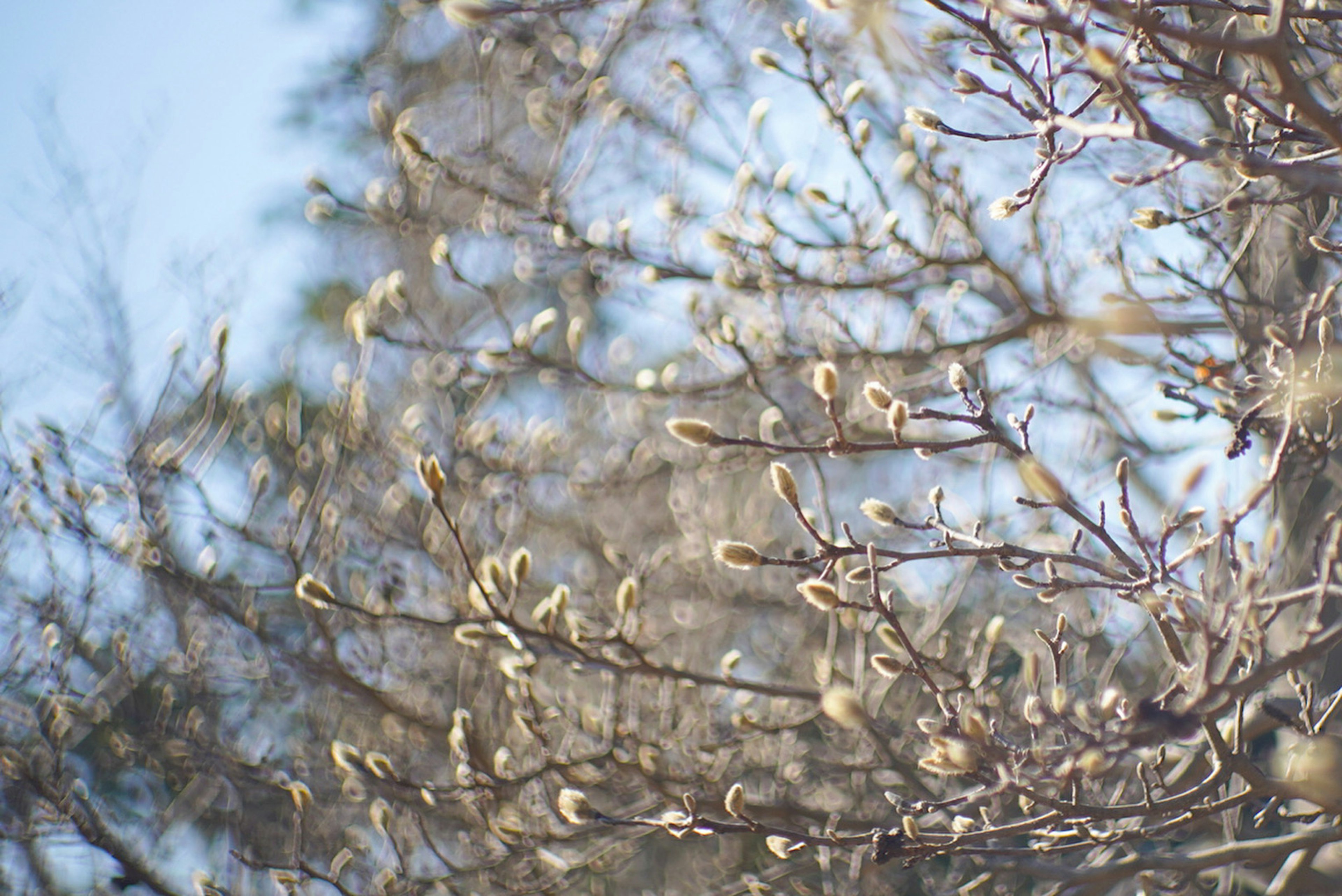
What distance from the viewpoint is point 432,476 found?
2078mm

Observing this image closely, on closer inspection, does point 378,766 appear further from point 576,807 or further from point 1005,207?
point 1005,207

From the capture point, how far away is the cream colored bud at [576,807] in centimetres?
196

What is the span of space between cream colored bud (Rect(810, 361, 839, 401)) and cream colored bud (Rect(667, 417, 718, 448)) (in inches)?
7.7

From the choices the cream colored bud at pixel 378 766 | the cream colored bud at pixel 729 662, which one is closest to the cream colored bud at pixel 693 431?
the cream colored bud at pixel 729 662

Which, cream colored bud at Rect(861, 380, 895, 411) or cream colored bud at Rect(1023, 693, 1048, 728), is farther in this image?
cream colored bud at Rect(861, 380, 895, 411)

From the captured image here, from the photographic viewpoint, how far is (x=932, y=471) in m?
5.54

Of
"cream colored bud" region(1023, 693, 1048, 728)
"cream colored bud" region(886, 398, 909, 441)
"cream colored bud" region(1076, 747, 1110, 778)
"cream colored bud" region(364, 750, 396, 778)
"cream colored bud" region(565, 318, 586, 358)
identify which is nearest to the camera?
"cream colored bud" region(1076, 747, 1110, 778)

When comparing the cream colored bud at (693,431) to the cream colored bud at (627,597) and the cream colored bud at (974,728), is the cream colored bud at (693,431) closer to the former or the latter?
the cream colored bud at (974,728)

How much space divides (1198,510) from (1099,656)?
2806mm

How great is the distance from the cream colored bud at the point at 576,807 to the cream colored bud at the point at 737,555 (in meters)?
0.62

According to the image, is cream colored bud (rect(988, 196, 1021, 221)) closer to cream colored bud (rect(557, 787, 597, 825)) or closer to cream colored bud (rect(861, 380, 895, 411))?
cream colored bud (rect(861, 380, 895, 411))

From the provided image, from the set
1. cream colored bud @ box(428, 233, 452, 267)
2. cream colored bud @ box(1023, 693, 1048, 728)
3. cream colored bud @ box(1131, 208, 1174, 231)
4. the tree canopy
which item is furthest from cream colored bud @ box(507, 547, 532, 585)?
cream colored bud @ box(1131, 208, 1174, 231)

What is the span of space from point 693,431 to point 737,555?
23 centimetres

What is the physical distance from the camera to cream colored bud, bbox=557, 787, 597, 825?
1.96 m
